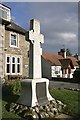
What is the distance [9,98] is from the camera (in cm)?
991

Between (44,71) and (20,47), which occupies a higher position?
(20,47)

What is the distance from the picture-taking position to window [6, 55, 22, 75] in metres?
21.2

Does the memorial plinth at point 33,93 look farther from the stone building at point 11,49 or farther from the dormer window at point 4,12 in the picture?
the dormer window at point 4,12

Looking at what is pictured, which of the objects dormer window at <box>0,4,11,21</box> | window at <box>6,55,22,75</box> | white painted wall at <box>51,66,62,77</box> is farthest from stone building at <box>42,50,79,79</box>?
dormer window at <box>0,4,11,21</box>

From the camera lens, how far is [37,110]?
820 cm

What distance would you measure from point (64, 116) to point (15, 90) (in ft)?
12.7

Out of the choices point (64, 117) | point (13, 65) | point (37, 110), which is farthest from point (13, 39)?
point (64, 117)

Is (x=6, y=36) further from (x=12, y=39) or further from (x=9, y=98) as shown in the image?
(x=9, y=98)

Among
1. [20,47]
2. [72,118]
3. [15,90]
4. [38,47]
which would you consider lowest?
[72,118]

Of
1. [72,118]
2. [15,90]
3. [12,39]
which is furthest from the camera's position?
[12,39]

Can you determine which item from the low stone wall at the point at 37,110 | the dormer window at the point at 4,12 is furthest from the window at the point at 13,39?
the low stone wall at the point at 37,110

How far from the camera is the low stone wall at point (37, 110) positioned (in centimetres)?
790

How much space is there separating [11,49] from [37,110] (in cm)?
1409

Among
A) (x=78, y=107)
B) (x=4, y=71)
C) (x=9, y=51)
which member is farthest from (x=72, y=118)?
(x=9, y=51)
